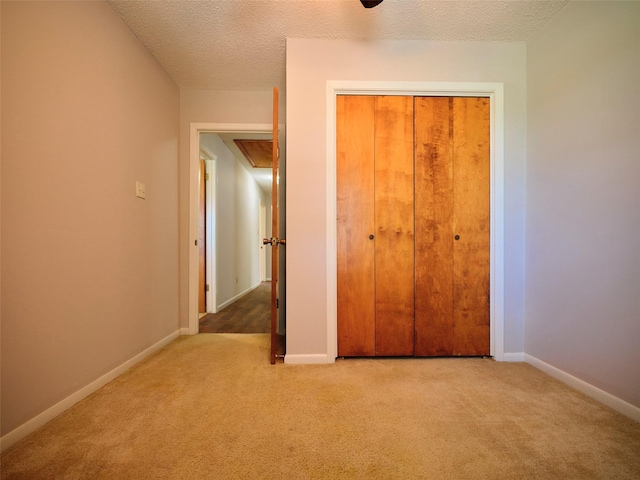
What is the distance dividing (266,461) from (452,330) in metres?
1.63

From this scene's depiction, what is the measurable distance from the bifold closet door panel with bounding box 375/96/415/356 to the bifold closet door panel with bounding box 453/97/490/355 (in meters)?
0.35

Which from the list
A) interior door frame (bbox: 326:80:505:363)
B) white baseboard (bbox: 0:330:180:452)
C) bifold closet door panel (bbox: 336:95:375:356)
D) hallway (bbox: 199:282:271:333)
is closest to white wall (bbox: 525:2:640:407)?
interior door frame (bbox: 326:80:505:363)

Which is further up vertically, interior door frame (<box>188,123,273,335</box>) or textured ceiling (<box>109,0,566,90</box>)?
textured ceiling (<box>109,0,566,90</box>)

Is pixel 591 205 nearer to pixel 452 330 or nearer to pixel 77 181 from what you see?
pixel 452 330

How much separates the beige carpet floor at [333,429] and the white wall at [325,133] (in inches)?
17.4

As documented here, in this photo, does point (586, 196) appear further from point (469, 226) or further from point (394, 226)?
point (394, 226)

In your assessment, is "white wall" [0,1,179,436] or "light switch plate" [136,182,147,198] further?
"light switch plate" [136,182,147,198]

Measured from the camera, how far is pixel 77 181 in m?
1.61

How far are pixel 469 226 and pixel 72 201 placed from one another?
8.38ft

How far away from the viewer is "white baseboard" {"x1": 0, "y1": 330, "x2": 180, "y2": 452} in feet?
4.03

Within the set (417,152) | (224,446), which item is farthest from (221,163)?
(224,446)

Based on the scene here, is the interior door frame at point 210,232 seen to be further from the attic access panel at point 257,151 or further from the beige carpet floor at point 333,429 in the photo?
the beige carpet floor at point 333,429

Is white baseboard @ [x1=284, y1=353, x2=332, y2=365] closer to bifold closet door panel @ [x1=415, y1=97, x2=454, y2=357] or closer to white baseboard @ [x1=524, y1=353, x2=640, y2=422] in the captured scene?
bifold closet door panel @ [x1=415, y1=97, x2=454, y2=357]

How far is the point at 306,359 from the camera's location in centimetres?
213
